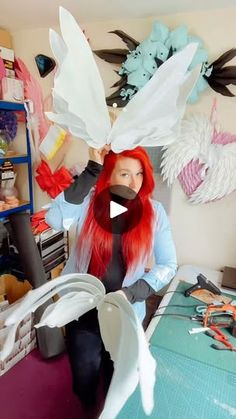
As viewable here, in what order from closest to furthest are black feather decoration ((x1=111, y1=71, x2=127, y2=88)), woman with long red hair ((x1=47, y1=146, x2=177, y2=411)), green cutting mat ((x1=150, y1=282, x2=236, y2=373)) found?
woman with long red hair ((x1=47, y1=146, x2=177, y2=411)), green cutting mat ((x1=150, y1=282, x2=236, y2=373)), black feather decoration ((x1=111, y1=71, x2=127, y2=88))

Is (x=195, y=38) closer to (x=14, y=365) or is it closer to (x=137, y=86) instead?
(x=137, y=86)

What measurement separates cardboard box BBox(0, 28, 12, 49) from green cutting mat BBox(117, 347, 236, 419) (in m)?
1.63

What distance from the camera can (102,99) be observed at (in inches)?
19.6

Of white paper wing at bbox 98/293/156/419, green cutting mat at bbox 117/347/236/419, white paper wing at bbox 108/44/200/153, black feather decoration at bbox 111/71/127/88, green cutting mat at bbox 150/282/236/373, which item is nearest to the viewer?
white paper wing at bbox 98/293/156/419

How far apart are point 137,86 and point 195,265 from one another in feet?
2.87

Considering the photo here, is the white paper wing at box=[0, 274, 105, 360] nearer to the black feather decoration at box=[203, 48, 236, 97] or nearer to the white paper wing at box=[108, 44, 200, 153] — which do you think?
the white paper wing at box=[108, 44, 200, 153]

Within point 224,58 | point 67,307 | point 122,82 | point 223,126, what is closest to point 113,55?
point 122,82

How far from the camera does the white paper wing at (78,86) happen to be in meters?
0.45

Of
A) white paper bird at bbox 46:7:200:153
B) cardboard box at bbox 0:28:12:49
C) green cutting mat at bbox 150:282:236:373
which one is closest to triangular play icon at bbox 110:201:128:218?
white paper bird at bbox 46:7:200:153

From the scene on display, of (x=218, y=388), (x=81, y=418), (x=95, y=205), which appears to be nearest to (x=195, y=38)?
(x=95, y=205)

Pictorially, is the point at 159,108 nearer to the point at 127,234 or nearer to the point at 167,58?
the point at 127,234

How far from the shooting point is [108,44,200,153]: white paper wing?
0.48 m

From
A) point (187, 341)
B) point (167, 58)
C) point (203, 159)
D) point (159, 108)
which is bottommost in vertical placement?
point (187, 341)
